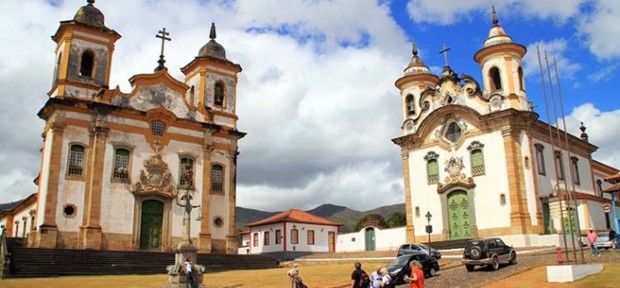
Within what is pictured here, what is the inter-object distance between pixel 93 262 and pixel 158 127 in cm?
935

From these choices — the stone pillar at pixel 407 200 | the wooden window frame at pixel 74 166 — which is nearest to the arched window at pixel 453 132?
the stone pillar at pixel 407 200

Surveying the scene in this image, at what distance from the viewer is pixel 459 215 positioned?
114ft

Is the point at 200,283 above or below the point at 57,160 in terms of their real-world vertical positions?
below

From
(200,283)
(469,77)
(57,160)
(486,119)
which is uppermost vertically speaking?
(469,77)

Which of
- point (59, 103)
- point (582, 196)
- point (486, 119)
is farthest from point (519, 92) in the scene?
point (59, 103)

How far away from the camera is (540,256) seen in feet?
79.7

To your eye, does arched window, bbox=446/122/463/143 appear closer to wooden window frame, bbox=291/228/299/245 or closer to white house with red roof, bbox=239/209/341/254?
white house with red roof, bbox=239/209/341/254

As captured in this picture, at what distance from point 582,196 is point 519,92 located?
7108 millimetres

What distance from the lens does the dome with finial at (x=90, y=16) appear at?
107 feet

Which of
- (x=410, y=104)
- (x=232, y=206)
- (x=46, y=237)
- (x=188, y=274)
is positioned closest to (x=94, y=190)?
(x=46, y=237)

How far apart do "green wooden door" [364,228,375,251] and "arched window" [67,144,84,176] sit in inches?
772

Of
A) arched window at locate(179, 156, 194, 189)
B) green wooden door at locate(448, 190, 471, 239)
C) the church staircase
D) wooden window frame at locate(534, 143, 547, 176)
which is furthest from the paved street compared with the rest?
arched window at locate(179, 156, 194, 189)

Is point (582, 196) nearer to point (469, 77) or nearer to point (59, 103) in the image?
point (469, 77)

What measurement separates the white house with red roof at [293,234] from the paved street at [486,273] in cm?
2584
